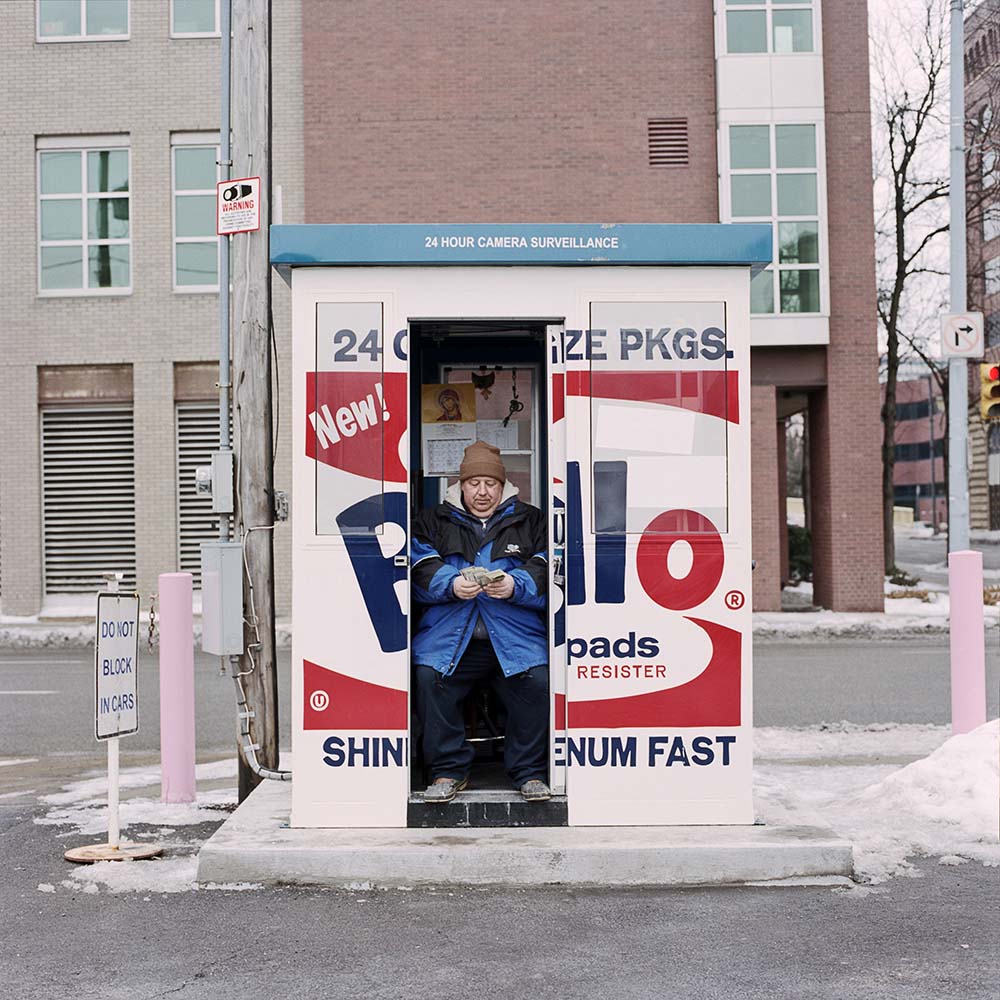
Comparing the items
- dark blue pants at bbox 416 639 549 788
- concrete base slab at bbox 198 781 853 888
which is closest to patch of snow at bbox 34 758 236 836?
concrete base slab at bbox 198 781 853 888

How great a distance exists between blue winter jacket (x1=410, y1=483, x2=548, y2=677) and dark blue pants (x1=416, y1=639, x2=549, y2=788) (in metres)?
0.10

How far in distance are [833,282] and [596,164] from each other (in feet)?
14.7

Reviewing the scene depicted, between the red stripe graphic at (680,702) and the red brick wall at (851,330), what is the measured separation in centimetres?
1725

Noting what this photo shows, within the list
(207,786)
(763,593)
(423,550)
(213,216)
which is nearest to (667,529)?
(423,550)

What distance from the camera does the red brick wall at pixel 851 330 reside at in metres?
22.9

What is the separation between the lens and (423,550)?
659cm

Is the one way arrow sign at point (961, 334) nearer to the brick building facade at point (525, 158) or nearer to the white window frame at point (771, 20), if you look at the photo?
the brick building facade at point (525, 158)

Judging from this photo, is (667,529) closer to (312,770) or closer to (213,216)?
(312,770)

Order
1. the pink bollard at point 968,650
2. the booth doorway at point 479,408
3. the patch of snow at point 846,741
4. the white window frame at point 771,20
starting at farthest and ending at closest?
the white window frame at point 771,20, the patch of snow at point 846,741, the pink bollard at point 968,650, the booth doorway at point 479,408

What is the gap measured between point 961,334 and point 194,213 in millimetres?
15378

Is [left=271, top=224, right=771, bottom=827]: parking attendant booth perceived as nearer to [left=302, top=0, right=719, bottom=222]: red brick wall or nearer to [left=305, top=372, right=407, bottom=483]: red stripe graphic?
[left=305, top=372, right=407, bottom=483]: red stripe graphic

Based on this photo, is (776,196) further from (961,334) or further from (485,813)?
(485,813)

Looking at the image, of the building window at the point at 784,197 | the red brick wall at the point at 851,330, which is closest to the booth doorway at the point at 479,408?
the building window at the point at 784,197

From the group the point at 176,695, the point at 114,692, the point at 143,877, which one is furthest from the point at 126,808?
the point at 143,877
